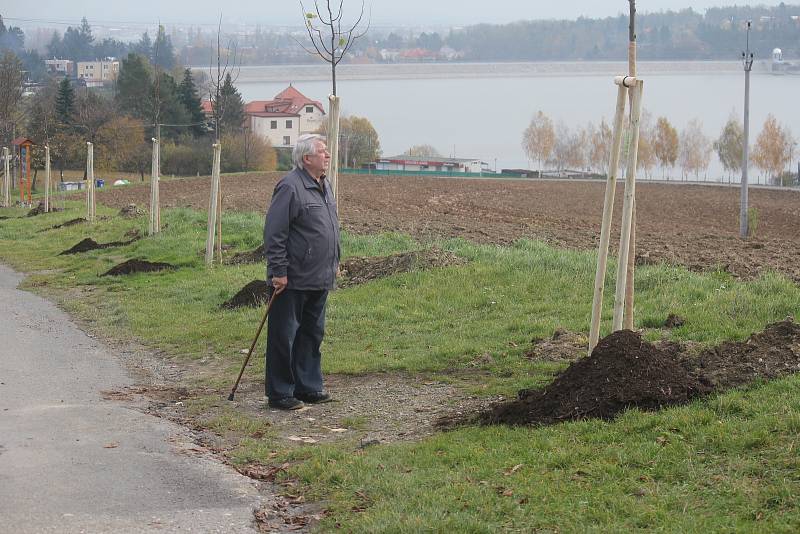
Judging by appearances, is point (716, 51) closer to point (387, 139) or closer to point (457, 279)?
point (387, 139)

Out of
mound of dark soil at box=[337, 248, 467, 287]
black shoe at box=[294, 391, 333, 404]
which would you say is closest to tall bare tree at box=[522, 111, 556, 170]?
mound of dark soil at box=[337, 248, 467, 287]

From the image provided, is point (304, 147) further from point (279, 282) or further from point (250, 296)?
point (250, 296)

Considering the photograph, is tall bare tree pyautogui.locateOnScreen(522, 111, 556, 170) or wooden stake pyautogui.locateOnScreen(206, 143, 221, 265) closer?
wooden stake pyautogui.locateOnScreen(206, 143, 221, 265)

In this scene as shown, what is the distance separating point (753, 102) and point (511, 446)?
496ft

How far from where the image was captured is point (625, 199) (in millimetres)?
7688

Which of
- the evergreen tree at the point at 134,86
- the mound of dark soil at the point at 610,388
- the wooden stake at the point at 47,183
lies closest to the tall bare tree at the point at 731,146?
the evergreen tree at the point at 134,86

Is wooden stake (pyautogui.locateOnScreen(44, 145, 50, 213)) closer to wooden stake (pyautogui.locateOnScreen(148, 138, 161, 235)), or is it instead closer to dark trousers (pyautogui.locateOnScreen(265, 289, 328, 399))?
wooden stake (pyautogui.locateOnScreen(148, 138, 161, 235))

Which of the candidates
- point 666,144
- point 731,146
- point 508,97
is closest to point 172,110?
point 666,144

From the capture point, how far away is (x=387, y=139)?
484 feet

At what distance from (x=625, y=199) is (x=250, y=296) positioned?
265 inches

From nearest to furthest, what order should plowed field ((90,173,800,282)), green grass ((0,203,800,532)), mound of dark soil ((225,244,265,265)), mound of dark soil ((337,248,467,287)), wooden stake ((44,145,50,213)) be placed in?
green grass ((0,203,800,532)) → mound of dark soil ((337,248,467,287)) → mound of dark soil ((225,244,265,265)) → plowed field ((90,173,800,282)) → wooden stake ((44,145,50,213))

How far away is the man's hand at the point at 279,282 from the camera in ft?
27.0

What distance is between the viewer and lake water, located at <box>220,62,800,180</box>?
14262cm

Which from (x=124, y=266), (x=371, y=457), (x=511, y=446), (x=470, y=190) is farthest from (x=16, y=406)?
(x=470, y=190)
